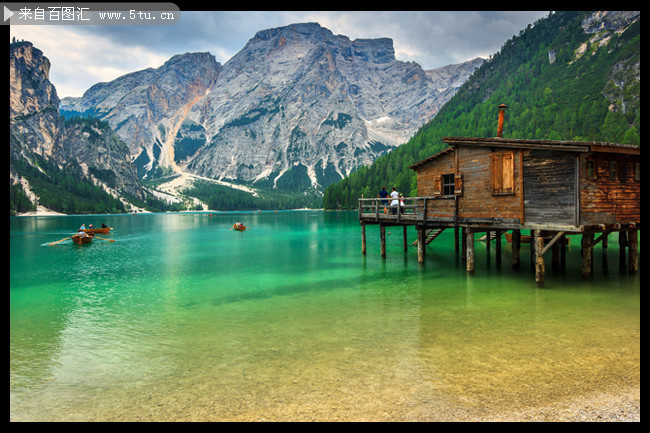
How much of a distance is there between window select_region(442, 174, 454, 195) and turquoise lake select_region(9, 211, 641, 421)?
21.2 ft

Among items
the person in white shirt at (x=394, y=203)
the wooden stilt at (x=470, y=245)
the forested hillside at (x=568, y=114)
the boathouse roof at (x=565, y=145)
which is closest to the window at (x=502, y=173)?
the boathouse roof at (x=565, y=145)

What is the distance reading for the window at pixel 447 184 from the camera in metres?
31.6

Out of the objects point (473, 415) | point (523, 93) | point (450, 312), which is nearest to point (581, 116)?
point (523, 93)

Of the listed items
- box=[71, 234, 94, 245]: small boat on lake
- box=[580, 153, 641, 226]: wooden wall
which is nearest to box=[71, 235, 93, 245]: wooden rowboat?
box=[71, 234, 94, 245]: small boat on lake

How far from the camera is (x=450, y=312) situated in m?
18.8

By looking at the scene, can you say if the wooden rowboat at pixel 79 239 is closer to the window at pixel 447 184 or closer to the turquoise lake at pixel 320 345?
the turquoise lake at pixel 320 345

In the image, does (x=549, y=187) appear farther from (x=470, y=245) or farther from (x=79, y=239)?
(x=79, y=239)

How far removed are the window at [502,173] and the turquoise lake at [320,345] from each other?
632cm

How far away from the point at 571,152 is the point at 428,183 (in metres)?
12.6

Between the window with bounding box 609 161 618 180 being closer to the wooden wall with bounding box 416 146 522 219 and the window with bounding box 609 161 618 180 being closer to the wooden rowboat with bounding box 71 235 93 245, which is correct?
the wooden wall with bounding box 416 146 522 219

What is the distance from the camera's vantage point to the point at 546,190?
2392 centimetres

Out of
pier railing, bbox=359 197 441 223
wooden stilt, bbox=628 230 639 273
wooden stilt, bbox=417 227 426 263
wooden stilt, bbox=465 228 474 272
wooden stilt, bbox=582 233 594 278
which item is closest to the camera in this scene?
wooden stilt, bbox=582 233 594 278

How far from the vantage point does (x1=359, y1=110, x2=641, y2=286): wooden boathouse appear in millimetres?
22578

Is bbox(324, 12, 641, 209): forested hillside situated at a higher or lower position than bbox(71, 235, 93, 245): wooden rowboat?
higher
